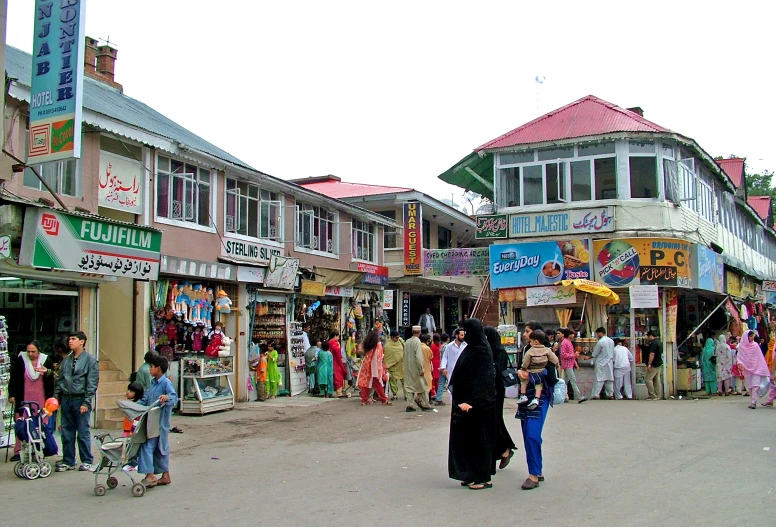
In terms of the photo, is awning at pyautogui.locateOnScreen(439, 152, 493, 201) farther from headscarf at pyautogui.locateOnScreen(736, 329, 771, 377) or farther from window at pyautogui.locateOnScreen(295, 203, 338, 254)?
headscarf at pyautogui.locateOnScreen(736, 329, 771, 377)

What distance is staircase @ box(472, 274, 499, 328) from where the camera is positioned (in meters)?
21.5

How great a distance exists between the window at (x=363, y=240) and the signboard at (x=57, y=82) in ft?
44.3

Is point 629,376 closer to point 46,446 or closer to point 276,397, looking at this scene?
point 276,397

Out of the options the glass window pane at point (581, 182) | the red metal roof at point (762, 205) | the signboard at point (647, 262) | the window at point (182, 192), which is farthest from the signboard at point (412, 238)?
the red metal roof at point (762, 205)

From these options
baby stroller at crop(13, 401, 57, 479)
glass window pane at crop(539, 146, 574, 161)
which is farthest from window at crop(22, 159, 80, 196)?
glass window pane at crop(539, 146, 574, 161)

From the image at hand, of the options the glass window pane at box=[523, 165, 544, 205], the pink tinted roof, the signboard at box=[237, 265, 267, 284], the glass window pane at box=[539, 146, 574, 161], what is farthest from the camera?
the pink tinted roof

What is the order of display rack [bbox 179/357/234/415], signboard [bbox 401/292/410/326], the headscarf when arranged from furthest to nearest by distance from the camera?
signboard [bbox 401/292/410/326] < the headscarf < display rack [bbox 179/357/234/415]

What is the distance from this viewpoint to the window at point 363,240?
938 inches

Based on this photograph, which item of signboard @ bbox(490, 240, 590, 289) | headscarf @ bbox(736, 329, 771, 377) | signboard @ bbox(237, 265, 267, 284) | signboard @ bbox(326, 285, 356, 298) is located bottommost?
headscarf @ bbox(736, 329, 771, 377)

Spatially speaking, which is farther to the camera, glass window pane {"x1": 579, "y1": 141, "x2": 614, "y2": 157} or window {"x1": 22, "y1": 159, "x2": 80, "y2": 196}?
glass window pane {"x1": 579, "y1": 141, "x2": 614, "y2": 157}

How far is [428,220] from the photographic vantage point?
29.7 meters

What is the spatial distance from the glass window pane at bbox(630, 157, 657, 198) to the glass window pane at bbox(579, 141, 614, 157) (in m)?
0.67

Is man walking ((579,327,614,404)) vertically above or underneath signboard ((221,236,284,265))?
underneath

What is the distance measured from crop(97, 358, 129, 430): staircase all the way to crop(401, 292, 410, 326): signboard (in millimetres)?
14616
